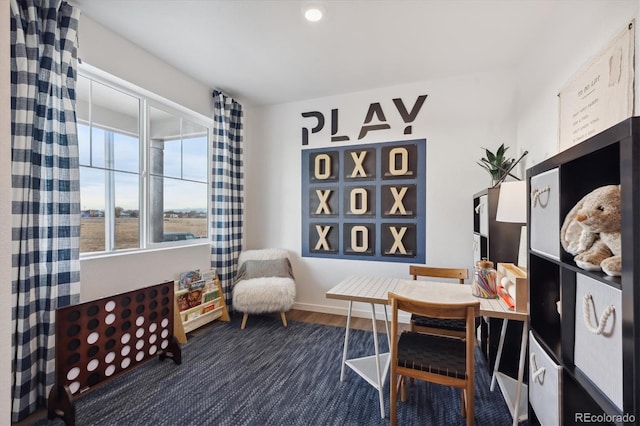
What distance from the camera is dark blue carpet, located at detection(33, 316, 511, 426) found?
1.67m

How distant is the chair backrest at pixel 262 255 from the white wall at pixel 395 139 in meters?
0.24

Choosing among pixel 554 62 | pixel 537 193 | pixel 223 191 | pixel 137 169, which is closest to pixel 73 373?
pixel 137 169

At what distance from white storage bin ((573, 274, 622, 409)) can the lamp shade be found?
80 cm

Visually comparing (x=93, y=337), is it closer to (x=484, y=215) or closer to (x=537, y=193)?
(x=537, y=193)

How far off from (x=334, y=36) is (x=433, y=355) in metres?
2.31

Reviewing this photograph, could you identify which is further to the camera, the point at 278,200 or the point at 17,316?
the point at 278,200

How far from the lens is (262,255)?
11.0 ft

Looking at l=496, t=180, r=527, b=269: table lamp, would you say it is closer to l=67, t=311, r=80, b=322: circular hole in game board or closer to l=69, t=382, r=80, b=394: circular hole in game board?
l=67, t=311, r=80, b=322: circular hole in game board

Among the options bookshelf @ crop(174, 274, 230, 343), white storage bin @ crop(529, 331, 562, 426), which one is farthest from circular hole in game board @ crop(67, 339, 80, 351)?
white storage bin @ crop(529, 331, 562, 426)

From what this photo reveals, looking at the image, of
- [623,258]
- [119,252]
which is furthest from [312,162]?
[623,258]

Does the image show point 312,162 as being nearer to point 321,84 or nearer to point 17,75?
point 321,84

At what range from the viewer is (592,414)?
1.02 m

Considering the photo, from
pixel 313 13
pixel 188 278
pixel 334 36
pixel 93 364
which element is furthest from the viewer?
pixel 188 278

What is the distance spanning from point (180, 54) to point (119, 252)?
5.82 ft
